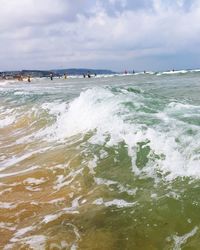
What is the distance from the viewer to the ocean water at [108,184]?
5.98 metres

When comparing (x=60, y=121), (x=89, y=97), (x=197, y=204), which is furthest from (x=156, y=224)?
(x=89, y=97)

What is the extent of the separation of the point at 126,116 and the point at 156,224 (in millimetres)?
7451

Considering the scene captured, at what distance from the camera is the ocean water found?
598 cm

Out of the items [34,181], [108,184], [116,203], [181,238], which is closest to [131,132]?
[34,181]

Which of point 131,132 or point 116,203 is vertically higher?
point 131,132

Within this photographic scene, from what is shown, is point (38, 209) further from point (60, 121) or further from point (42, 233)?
point (60, 121)

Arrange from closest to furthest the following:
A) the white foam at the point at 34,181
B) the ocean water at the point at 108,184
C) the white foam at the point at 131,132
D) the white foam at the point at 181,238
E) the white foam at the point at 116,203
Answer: the white foam at the point at 181,238 → the ocean water at the point at 108,184 → the white foam at the point at 116,203 → the white foam at the point at 131,132 → the white foam at the point at 34,181

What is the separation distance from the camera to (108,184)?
816 centimetres

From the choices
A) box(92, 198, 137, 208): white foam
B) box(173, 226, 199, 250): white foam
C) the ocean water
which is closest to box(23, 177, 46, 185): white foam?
the ocean water

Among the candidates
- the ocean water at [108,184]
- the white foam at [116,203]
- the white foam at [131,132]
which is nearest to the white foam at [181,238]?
the ocean water at [108,184]

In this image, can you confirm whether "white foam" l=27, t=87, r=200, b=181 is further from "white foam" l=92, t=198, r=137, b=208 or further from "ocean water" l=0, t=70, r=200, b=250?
"white foam" l=92, t=198, r=137, b=208

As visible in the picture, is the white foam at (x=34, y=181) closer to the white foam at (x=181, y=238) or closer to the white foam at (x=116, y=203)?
the white foam at (x=116, y=203)

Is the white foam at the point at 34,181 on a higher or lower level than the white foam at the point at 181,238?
lower

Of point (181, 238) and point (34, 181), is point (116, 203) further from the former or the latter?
point (34, 181)
